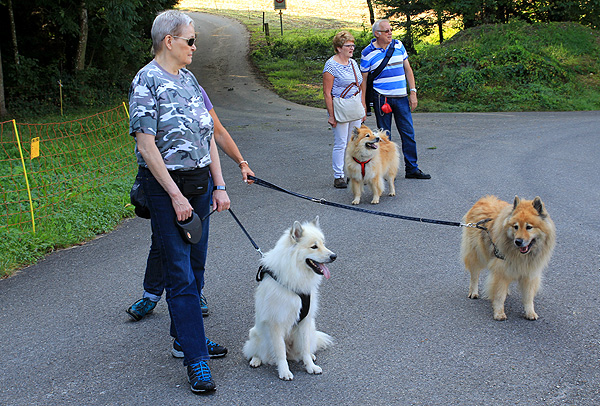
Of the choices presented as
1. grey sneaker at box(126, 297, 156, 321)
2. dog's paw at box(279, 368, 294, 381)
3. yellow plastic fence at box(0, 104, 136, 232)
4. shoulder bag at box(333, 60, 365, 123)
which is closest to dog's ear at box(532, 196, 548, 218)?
dog's paw at box(279, 368, 294, 381)

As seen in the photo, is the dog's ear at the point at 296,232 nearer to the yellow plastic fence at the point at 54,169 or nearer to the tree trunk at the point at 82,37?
the yellow plastic fence at the point at 54,169

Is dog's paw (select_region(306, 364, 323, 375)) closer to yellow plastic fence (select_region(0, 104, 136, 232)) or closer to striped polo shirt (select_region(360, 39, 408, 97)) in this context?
yellow plastic fence (select_region(0, 104, 136, 232))

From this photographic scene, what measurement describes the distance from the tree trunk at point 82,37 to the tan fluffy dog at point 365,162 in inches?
526

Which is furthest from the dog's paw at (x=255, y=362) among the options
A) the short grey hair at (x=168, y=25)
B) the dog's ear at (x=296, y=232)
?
the short grey hair at (x=168, y=25)

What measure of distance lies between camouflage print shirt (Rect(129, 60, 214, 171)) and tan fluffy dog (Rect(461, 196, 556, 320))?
2.50 m

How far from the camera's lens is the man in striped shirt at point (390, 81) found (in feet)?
27.2

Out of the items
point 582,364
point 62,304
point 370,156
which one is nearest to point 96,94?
point 370,156

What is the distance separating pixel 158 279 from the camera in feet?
13.8

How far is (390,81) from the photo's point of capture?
8445mm

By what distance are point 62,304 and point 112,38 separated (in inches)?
606

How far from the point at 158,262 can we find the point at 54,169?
5447 millimetres

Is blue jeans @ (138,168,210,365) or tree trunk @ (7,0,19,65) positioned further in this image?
tree trunk @ (7,0,19,65)

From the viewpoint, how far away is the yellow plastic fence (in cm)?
698

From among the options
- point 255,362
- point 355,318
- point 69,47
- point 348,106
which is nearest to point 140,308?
point 255,362
